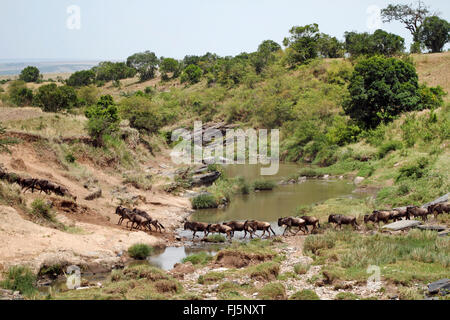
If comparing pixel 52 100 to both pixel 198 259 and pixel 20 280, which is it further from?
pixel 20 280

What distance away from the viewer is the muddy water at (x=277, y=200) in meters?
24.6

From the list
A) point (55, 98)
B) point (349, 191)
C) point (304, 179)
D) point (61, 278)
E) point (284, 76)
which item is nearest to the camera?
point (61, 278)

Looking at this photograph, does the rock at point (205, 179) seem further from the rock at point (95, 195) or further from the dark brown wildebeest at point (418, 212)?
the dark brown wildebeest at point (418, 212)

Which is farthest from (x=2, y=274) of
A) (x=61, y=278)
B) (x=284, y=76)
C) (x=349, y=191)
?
(x=284, y=76)

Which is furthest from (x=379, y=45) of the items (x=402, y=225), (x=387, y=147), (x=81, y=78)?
(x=81, y=78)

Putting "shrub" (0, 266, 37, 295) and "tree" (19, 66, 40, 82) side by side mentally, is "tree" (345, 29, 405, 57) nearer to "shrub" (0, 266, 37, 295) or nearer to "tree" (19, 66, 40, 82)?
"shrub" (0, 266, 37, 295)

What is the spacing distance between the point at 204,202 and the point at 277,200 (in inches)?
194

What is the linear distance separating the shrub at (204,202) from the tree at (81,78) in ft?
249

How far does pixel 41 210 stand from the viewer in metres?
17.1

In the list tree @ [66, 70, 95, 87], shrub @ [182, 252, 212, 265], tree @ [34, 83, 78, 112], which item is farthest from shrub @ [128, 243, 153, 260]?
tree @ [66, 70, 95, 87]
